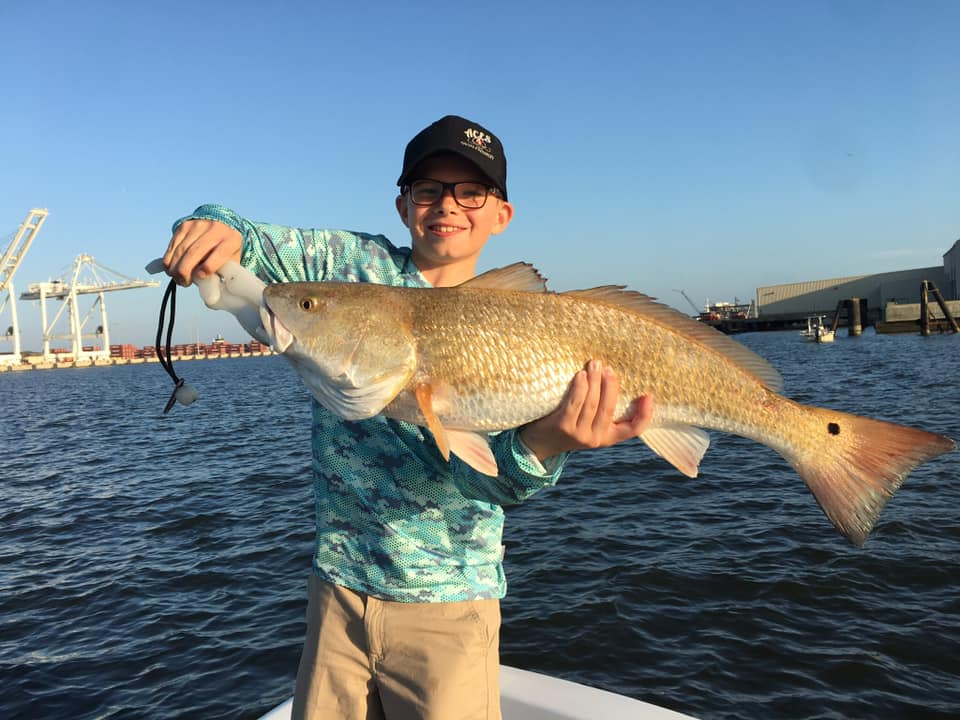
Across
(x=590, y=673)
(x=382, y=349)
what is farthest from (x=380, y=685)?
(x=590, y=673)

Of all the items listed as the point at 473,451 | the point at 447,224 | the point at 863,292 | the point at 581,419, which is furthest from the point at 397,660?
the point at 863,292

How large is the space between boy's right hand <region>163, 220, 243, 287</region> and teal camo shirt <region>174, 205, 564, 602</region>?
0.13 metres

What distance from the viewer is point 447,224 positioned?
2.83 m

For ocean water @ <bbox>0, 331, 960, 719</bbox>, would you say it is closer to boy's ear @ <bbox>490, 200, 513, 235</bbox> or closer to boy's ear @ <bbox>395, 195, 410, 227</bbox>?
boy's ear @ <bbox>490, 200, 513, 235</bbox>

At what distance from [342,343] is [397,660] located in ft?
4.45

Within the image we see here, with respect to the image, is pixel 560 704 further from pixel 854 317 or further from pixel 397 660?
pixel 854 317

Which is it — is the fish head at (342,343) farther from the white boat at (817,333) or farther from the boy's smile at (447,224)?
the white boat at (817,333)

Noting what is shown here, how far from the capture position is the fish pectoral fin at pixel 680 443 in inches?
106

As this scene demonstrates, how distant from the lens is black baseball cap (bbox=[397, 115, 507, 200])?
2.72 m

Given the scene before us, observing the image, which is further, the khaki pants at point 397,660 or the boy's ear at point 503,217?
the boy's ear at point 503,217

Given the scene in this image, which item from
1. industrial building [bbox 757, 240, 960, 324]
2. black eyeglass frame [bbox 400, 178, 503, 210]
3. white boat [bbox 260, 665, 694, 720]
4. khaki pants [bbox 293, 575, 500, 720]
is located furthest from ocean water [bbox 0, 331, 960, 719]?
industrial building [bbox 757, 240, 960, 324]

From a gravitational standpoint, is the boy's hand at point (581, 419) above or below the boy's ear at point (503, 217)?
below

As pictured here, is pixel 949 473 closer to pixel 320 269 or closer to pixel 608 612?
pixel 608 612

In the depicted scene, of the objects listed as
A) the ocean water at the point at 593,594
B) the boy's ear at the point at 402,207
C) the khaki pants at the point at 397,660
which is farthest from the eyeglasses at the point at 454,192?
the ocean water at the point at 593,594
